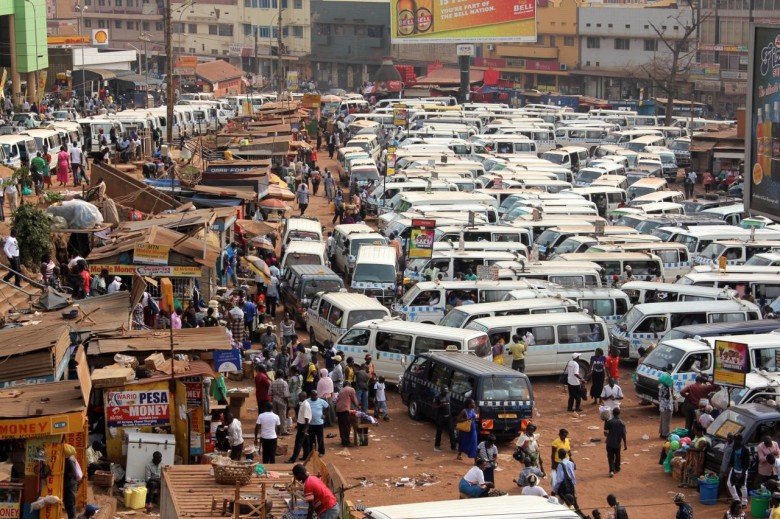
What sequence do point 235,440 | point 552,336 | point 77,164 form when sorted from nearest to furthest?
point 235,440 < point 552,336 < point 77,164

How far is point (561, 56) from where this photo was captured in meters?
90.9

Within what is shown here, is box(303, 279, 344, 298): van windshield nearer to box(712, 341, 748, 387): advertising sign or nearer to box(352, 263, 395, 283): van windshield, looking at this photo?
box(352, 263, 395, 283): van windshield

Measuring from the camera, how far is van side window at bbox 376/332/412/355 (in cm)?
2195

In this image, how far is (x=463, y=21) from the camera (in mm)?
75438

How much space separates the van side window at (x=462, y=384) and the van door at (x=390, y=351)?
2219 millimetres

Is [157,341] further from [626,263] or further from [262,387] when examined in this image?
[626,263]

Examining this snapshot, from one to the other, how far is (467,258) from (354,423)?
967 cm

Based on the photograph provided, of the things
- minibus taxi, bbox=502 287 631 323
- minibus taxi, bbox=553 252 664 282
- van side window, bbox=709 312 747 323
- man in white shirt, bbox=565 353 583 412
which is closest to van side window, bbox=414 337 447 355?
man in white shirt, bbox=565 353 583 412

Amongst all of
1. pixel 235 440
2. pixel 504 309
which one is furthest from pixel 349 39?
pixel 235 440

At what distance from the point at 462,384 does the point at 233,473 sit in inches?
275

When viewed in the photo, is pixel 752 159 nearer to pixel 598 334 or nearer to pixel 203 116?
pixel 598 334

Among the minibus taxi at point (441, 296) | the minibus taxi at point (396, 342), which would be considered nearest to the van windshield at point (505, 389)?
the minibus taxi at point (396, 342)

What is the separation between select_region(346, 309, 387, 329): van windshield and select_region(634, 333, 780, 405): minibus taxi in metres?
4.95

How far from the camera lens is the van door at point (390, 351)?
21969 mm
